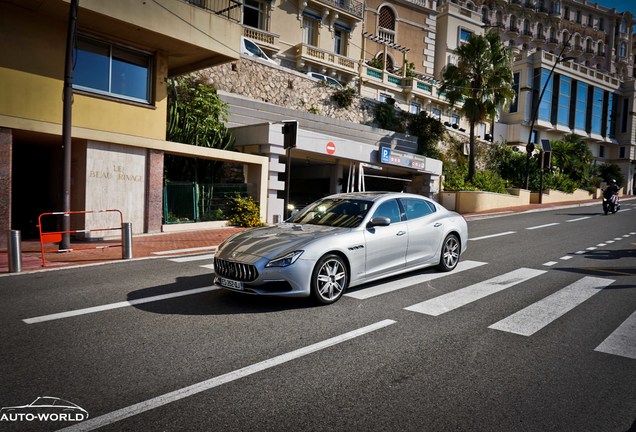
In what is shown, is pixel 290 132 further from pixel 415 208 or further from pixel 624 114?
pixel 624 114

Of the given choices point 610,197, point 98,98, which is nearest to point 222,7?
point 98,98

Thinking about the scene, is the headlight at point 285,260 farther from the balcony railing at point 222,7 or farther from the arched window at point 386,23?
the arched window at point 386,23

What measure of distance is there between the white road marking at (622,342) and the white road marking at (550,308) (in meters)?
0.67

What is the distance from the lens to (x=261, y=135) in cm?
1700

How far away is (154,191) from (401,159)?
13.1 metres

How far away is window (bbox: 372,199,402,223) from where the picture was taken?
24.0 feet

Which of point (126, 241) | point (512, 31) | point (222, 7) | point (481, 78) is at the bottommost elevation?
point (126, 241)

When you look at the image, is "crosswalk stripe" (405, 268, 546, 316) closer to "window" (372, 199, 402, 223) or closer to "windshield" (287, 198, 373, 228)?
"window" (372, 199, 402, 223)

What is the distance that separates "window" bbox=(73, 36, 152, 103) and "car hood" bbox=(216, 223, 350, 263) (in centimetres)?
881

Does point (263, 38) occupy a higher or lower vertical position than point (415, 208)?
higher

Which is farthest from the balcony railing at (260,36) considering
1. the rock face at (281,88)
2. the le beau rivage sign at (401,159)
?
the le beau rivage sign at (401,159)

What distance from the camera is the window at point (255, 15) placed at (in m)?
31.2

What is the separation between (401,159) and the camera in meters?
22.9

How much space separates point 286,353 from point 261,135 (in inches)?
531
